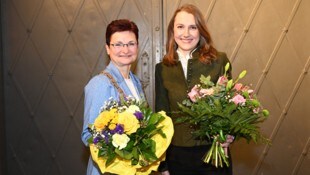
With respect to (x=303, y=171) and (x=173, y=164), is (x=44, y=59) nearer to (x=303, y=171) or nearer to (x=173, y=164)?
(x=173, y=164)

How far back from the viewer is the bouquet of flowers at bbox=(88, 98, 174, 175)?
1.43 meters

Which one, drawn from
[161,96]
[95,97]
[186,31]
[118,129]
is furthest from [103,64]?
[118,129]

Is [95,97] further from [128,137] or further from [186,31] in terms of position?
[186,31]

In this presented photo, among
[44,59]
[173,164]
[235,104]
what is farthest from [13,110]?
[235,104]

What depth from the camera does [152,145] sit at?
4.88 ft

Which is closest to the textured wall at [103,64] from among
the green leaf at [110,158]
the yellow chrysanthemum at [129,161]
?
the yellow chrysanthemum at [129,161]

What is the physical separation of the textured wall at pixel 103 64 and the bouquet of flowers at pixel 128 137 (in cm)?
146

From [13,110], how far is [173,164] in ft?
5.49

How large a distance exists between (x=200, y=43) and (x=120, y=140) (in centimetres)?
92

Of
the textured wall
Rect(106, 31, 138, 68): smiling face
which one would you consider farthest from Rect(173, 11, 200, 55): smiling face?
the textured wall

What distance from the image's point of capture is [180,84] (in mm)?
2049

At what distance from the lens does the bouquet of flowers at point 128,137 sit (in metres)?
1.43

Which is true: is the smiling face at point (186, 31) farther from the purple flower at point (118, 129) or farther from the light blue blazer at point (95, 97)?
the purple flower at point (118, 129)

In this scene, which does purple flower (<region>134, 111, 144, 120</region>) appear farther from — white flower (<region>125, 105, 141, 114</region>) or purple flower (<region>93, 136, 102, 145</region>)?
purple flower (<region>93, 136, 102, 145</region>)
